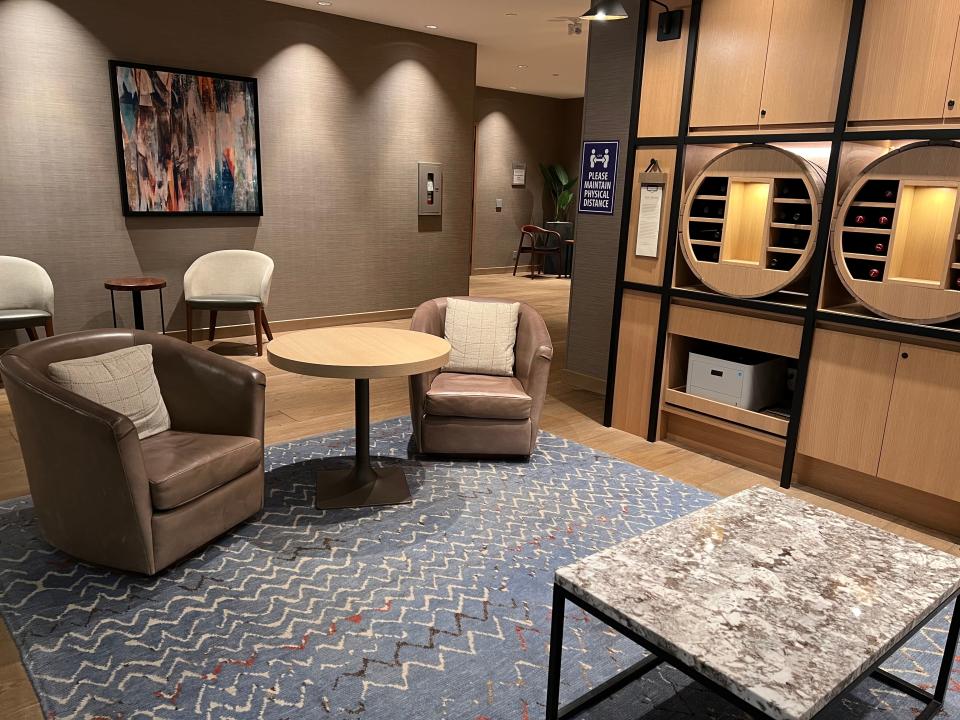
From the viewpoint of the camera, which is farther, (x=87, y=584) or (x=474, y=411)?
(x=474, y=411)

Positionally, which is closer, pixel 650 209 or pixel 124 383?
pixel 124 383

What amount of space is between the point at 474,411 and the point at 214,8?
4.32m

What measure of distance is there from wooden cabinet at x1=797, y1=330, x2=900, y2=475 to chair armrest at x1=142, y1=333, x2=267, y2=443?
2610mm

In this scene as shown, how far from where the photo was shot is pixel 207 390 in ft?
9.91

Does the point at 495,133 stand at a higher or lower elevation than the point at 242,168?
higher

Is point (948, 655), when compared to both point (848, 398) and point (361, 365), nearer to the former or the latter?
point (848, 398)

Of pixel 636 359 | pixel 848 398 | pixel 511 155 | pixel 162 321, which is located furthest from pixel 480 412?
pixel 511 155

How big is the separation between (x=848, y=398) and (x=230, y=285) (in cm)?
479

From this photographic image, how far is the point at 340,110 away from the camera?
6.62 metres

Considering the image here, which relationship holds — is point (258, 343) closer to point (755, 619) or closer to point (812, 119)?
point (812, 119)

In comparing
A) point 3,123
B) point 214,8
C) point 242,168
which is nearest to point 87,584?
point 3,123

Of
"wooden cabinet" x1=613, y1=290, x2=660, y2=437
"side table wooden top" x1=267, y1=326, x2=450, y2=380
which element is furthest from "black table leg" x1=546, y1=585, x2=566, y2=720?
"wooden cabinet" x1=613, y1=290, x2=660, y2=437

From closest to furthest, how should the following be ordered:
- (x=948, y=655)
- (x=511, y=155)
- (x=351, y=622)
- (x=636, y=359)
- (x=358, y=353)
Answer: (x=948, y=655), (x=351, y=622), (x=358, y=353), (x=636, y=359), (x=511, y=155)

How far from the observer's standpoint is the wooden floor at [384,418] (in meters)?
3.05
